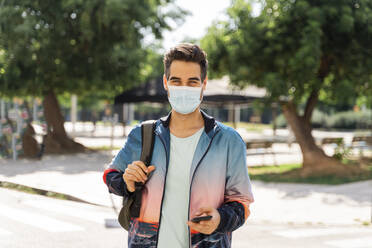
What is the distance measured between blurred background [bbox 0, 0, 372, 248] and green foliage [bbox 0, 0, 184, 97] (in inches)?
1.7

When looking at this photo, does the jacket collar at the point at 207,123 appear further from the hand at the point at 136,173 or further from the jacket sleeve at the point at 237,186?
the hand at the point at 136,173

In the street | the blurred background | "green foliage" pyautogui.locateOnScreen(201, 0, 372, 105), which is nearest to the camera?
the street

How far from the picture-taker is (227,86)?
15.9 m

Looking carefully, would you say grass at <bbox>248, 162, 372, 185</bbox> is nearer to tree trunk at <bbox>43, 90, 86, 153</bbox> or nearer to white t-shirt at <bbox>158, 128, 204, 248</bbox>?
tree trunk at <bbox>43, 90, 86, 153</bbox>

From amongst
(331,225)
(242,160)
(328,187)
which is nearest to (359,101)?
(328,187)

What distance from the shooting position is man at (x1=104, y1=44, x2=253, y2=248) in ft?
Result: 7.17

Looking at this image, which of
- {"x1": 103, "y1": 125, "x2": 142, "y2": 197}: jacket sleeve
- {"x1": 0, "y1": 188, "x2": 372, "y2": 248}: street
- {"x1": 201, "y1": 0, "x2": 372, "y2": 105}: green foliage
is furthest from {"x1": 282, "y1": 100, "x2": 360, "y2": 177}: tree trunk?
{"x1": 103, "y1": 125, "x2": 142, "y2": 197}: jacket sleeve

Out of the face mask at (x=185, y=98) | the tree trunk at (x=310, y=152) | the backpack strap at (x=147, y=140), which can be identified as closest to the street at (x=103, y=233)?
the backpack strap at (x=147, y=140)

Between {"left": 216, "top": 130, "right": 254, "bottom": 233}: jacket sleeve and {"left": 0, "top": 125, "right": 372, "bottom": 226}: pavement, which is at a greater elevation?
{"left": 216, "top": 130, "right": 254, "bottom": 233}: jacket sleeve

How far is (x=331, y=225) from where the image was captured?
8.38 meters

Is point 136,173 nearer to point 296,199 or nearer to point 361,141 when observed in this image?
point 296,199

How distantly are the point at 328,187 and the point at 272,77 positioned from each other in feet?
10.6

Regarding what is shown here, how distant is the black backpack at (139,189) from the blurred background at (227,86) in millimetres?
1113

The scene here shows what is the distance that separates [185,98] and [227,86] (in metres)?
13.7
